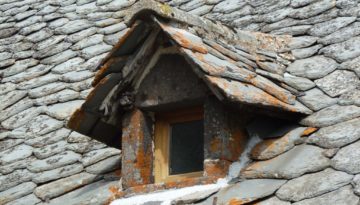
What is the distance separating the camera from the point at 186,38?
6363 millimetres

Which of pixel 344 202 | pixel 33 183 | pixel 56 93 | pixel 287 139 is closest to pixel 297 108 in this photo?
pixel 287 139

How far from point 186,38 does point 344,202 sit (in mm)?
1727

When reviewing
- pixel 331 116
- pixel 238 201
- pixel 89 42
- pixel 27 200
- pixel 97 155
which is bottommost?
pixel 27 200

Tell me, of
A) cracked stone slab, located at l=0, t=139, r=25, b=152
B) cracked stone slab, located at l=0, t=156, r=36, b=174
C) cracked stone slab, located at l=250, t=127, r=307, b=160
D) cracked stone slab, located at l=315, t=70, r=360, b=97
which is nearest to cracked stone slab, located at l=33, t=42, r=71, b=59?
cracked stone slab, located at l=0, t=139, r=25, b=152

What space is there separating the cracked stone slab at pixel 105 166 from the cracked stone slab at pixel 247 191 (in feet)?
4.13

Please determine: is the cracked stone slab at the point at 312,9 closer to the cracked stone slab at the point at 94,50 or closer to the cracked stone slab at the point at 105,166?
the cracked stone slab at the point at 94,50

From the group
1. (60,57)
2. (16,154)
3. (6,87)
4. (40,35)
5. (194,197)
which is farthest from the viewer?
(40,35)

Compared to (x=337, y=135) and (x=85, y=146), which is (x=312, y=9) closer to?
(x=85, y=146)

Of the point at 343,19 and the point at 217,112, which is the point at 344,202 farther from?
the point at 343,19

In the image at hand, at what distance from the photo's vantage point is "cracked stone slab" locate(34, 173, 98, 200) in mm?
6836

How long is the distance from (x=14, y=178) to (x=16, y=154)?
1.19 feet

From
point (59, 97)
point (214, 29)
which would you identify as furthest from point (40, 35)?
point (214, 29)

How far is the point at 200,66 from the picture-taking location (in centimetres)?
601

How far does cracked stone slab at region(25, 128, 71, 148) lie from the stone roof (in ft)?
0.04
